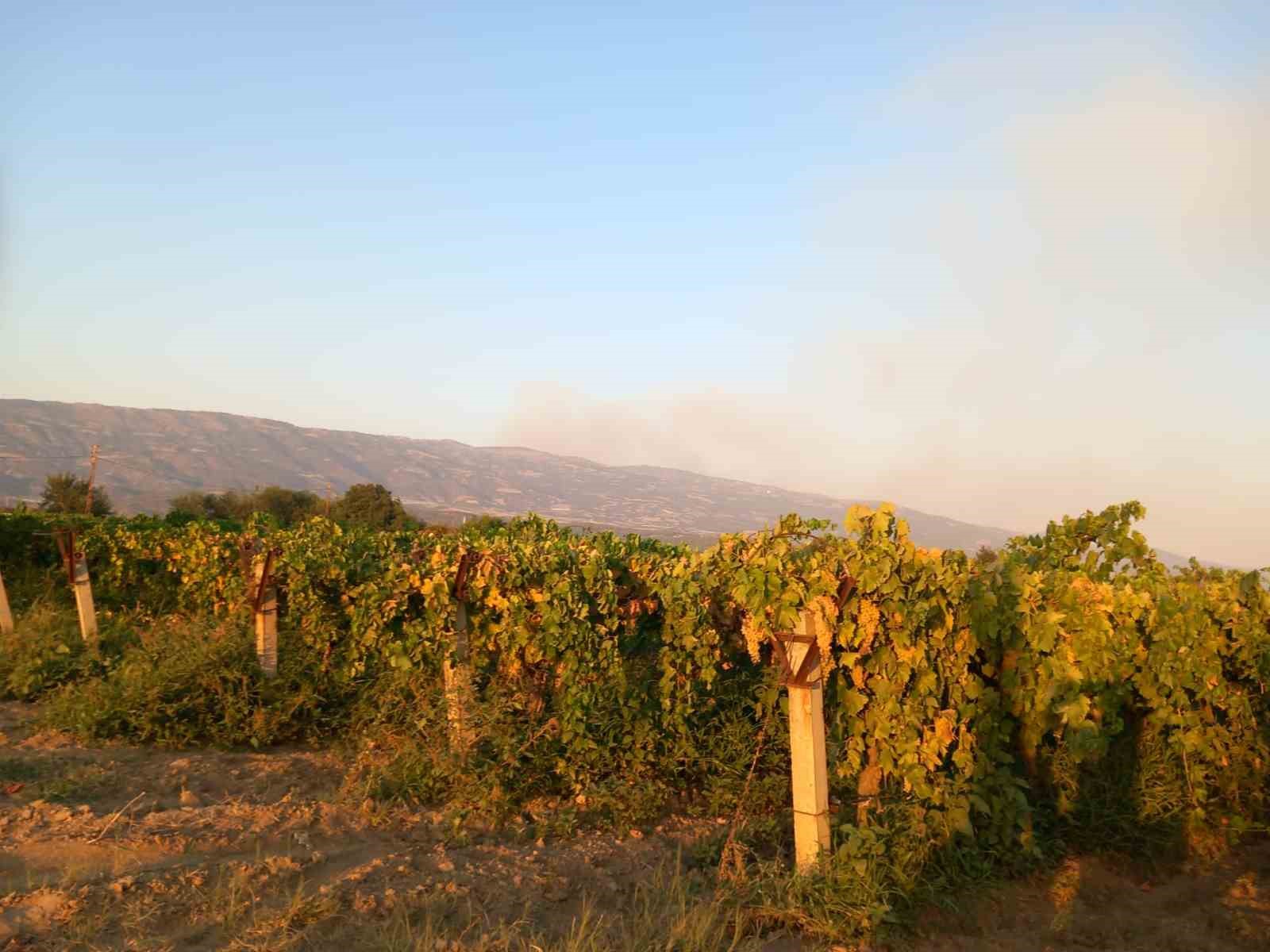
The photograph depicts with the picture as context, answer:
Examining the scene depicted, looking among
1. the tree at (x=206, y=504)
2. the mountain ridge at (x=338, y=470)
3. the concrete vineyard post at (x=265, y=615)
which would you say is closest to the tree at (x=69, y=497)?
the tree at (x=206, y=504)

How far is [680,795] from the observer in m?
6.08

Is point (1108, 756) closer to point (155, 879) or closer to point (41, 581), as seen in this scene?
point (155, 879)

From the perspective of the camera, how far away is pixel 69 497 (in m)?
32.2

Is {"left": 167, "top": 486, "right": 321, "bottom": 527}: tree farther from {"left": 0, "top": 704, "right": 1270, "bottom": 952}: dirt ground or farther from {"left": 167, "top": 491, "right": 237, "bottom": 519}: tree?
{"left": 0, "top": 704, "right": 1270, "bottom": 952}: dirt ground

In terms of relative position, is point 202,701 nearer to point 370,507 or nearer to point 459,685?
point 459,685

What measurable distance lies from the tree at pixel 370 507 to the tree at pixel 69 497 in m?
8.71

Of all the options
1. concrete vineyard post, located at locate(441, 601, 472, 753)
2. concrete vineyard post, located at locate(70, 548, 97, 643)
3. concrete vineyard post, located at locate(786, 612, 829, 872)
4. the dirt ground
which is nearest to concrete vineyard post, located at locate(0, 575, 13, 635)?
concrete vineyard post, located at locate(70, 548, 97, 643)

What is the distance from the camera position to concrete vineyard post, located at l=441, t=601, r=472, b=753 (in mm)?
5887

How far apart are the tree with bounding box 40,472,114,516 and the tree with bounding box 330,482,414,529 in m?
8.71

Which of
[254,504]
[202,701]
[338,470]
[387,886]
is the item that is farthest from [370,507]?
[338,470]

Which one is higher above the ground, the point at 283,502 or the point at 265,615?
the point at 265,615

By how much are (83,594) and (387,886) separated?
27.0 ft

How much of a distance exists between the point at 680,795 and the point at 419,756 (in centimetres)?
181

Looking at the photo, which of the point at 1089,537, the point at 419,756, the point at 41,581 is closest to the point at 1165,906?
the point at 1089,537
